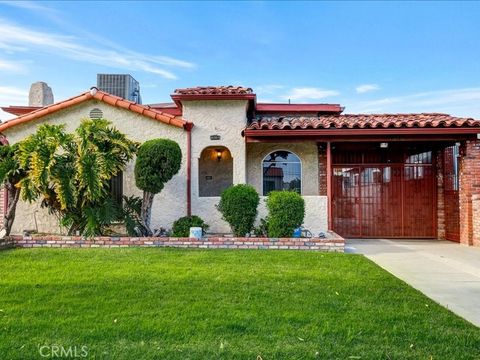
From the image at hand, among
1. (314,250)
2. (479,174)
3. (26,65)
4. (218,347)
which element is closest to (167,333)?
(218,347)

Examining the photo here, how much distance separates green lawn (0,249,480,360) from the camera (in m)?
3.67

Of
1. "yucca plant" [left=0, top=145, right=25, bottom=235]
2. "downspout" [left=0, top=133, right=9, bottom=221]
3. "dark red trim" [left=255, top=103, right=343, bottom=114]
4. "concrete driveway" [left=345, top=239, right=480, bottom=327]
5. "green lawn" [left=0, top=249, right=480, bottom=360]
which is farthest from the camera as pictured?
"dark red trim" [left=255, top=103, right=343, bottom=114]

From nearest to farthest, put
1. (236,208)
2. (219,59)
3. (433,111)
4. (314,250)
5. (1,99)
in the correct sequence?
(314,250) < (236,208) < (433,111) < (1,99) < (219,59)

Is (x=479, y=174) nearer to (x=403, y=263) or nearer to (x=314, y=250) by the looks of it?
(x=403, y=263)

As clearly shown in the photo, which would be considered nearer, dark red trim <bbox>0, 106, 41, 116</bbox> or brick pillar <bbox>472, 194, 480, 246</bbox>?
brick pillar <bbox>472, 194, 480, 246</bbox>

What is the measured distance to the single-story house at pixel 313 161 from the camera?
36.0 feet

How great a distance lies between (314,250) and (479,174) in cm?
575

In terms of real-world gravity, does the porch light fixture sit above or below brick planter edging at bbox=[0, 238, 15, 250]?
above

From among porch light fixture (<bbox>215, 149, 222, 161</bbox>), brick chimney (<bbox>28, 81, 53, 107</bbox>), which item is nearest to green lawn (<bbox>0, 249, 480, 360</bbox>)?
porch light fixture (<bbox>215, 149, 222, 161</bbox>)

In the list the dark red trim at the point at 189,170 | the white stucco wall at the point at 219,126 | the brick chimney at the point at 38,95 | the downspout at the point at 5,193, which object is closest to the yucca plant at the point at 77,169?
the downspout at the point at 5,193

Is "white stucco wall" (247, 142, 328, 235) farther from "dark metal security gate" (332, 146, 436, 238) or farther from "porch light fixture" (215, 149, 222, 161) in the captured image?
"porch light fixture" (215, 149, 222, 161)

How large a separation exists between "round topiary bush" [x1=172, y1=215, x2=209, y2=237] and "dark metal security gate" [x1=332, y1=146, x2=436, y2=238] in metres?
4.97

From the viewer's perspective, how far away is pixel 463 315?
15.8 feet

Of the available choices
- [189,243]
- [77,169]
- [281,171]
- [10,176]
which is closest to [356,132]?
[281,171]
